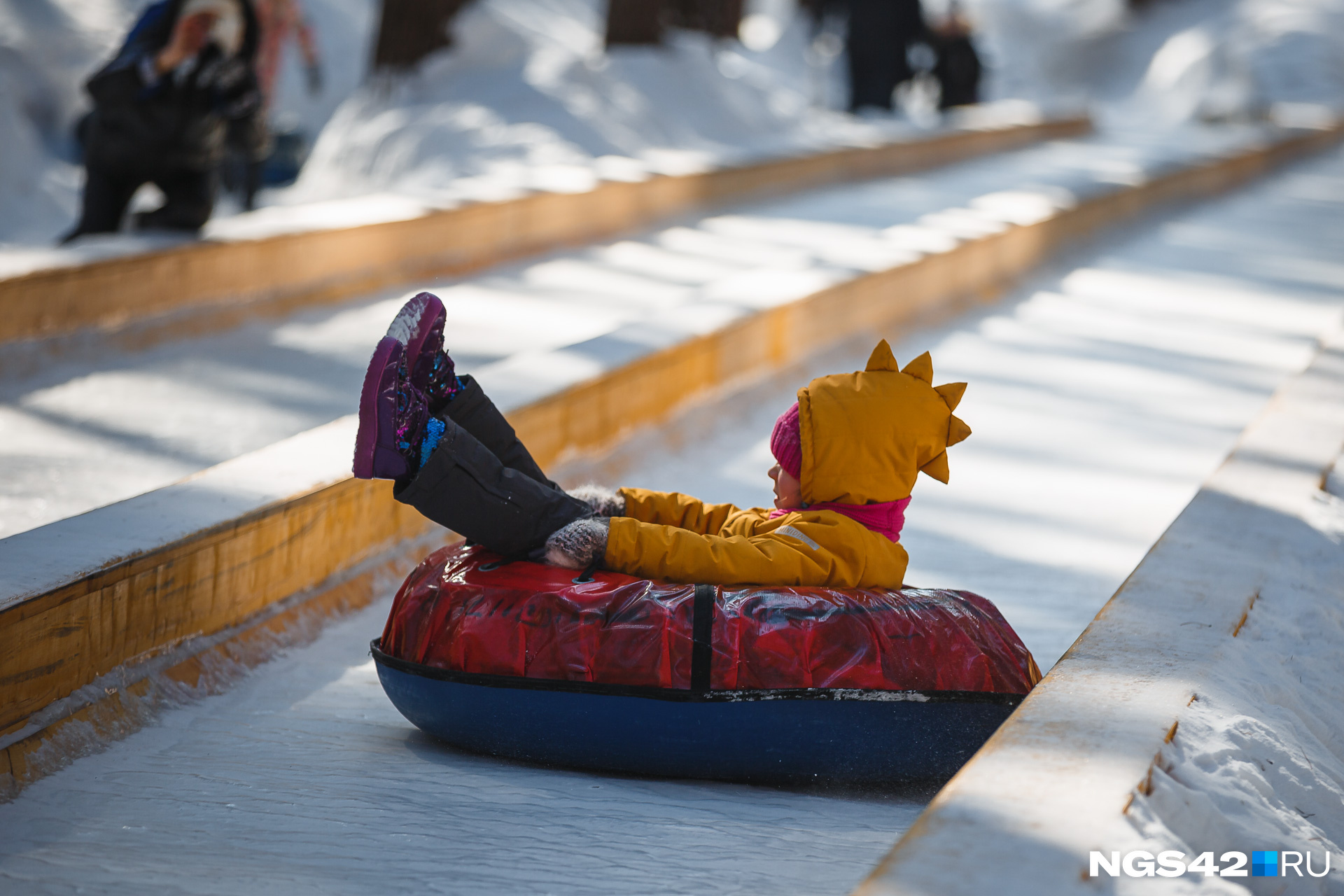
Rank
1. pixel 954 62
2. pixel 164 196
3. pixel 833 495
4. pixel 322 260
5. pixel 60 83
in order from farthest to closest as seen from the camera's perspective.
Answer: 1. pixel 954 62
2. pixel 60 83
3. pixel 322 260
4. pixel 164 196
5. pixel 833 495

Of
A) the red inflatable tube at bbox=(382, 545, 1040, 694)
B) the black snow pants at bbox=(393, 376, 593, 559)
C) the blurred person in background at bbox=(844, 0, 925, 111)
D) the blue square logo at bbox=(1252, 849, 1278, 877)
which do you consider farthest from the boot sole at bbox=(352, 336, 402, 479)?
the blurred person in background at bbox=(844, 0, 925, 111)

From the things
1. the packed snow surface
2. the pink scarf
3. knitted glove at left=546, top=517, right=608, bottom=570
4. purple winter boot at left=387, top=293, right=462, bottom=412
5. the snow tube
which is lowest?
the packed snow surface

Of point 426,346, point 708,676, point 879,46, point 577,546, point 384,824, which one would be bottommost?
point 384,824

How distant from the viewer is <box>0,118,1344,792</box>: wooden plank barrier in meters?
2.67

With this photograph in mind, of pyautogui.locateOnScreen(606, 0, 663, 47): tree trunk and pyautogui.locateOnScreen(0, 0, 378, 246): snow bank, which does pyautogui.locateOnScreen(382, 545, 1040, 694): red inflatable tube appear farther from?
pyautogui.locateOnScreen(606, 0, 663, 47): tree trunk

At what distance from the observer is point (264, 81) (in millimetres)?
10430

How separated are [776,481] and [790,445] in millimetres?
106

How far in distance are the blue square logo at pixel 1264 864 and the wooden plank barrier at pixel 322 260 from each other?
4846mm

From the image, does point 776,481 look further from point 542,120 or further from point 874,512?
point 542,120

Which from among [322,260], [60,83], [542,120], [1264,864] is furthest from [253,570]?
[60,83]

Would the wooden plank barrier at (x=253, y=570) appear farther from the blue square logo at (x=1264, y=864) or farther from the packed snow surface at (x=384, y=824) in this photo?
the blue square logo at (x=1264, y=864)

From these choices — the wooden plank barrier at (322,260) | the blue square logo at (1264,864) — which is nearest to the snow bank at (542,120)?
the wooden plank barrier at (322,260)

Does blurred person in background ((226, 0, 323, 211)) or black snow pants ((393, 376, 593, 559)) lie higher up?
blurred person in background ((226, 0, 323, 211))

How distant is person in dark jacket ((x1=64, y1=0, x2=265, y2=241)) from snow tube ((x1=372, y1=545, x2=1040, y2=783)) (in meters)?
4.17
